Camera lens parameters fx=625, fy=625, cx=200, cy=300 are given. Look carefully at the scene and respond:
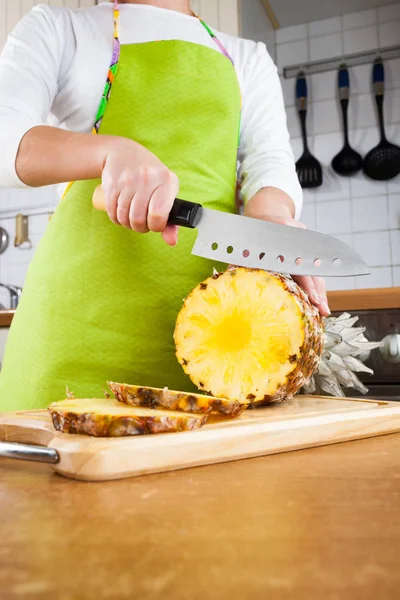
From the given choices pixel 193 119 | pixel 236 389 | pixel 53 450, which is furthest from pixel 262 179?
pixel 53 450

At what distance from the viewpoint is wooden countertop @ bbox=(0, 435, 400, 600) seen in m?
0.26

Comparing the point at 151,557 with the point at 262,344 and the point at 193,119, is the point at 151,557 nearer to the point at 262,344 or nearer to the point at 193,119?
the point at 262,344

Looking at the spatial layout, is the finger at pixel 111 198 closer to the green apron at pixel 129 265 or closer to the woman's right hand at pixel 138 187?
the woman's right hand at pixel 138 187

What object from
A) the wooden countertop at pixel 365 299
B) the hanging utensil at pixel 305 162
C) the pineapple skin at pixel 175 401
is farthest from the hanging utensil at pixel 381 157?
the pineapple skin at pixel 175 401

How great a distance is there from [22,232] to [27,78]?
6.95 ft

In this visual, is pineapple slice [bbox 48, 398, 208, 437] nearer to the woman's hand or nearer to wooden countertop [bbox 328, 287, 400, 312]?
the woman's hand

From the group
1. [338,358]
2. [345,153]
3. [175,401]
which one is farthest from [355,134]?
[175,401]

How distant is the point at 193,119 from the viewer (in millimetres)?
1009

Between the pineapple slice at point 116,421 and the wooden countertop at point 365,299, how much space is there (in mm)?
1055

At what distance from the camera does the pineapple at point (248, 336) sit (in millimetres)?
822

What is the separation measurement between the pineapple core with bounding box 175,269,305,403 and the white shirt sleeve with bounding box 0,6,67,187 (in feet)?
1.01

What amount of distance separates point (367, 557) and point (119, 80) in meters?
0.86

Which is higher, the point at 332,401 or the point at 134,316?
the point at 134,316

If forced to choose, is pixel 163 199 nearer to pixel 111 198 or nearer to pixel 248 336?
pixel 111 198
